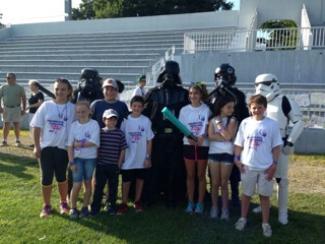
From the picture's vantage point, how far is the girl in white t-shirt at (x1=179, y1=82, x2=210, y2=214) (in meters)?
5.31

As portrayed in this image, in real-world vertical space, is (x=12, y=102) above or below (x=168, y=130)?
below

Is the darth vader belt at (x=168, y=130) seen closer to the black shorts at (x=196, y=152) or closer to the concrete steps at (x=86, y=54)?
the black shorts at (x=196, y=152)

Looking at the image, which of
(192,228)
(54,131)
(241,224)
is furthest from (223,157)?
(54,131)

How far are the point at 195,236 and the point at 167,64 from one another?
2164 mm

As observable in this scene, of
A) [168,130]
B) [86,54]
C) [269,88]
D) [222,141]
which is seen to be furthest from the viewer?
[86,54]

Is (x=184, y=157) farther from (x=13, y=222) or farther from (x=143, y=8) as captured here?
(x=143, y=8)

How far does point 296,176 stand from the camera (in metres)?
7.85

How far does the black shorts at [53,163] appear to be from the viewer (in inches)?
208

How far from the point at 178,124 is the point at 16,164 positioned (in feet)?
14.7

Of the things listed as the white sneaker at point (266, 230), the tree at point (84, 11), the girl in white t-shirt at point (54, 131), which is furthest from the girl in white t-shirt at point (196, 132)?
the tree at point (84, 11)

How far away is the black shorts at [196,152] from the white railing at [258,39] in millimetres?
10366

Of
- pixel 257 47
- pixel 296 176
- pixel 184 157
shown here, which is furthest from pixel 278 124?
pixel 257 47

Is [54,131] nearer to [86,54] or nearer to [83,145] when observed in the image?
[83,145]

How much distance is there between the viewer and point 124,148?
5371 mm
